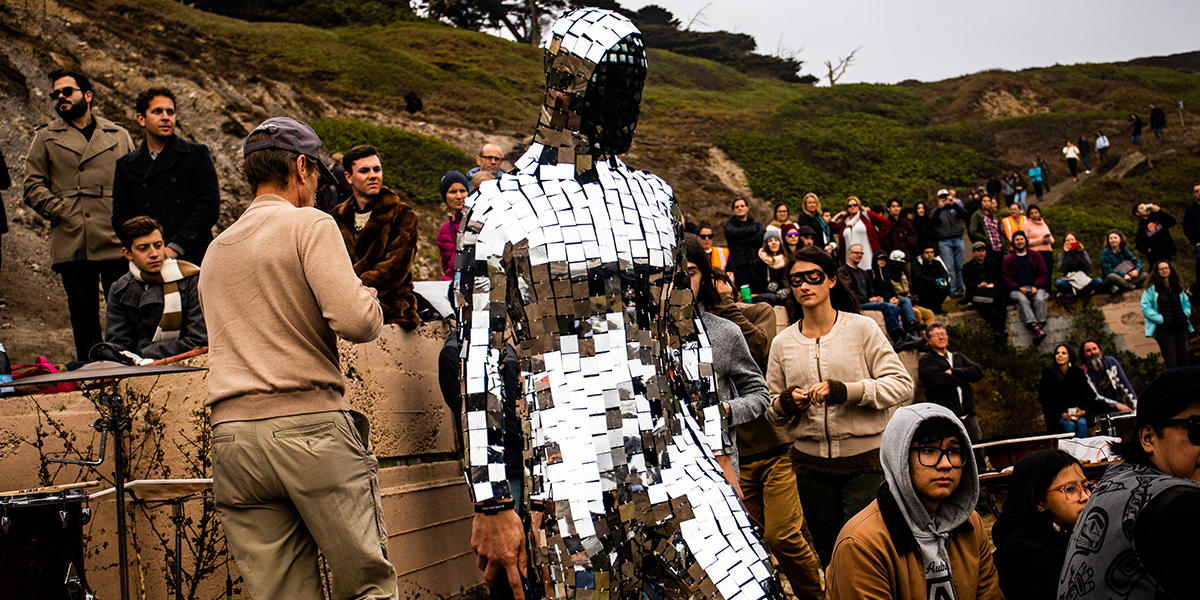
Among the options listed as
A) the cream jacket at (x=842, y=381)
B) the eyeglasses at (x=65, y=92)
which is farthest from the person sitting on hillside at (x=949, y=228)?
the eyeglasses at (x=65, y=92)

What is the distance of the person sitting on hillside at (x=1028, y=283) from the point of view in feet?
56.5

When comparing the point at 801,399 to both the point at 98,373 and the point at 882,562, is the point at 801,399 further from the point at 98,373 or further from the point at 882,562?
the point at 98,373

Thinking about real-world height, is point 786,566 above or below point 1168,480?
below

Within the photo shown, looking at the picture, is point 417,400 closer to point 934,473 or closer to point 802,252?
point 802,252

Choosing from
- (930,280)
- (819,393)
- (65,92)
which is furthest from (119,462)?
(930,280)

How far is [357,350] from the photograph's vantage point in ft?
17.4

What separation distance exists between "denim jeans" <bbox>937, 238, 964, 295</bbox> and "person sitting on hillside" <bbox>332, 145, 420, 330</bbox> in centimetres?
1428

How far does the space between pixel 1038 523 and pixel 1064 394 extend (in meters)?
9.34

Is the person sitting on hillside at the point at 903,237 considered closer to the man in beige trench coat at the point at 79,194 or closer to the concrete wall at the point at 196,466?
the man in beige trench coat at the point at 79,194

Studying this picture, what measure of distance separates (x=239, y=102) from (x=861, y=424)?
23171mm

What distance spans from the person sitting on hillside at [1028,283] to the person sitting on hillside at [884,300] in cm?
299

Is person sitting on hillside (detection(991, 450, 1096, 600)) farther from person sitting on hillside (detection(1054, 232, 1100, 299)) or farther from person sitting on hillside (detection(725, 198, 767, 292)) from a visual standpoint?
person sitting on hillside (detection(1054, 232, 1100, 299))

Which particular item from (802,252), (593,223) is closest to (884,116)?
(802,252)

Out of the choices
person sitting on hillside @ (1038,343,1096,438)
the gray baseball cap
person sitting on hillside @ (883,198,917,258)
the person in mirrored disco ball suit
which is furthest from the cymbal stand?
person sitting on hillside @ (883,198,917,258)
